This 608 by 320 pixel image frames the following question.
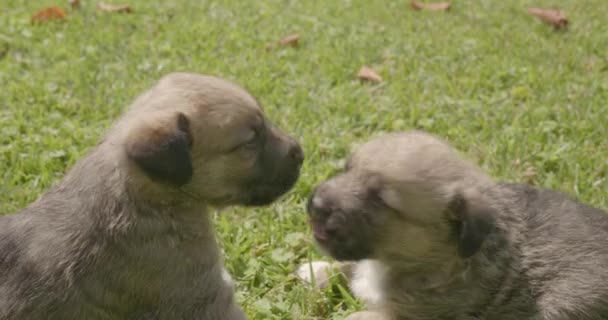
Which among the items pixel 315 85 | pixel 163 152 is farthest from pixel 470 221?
pixel 315 85

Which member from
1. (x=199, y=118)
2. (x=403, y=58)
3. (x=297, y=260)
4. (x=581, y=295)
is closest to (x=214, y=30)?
(x=403, y=58)

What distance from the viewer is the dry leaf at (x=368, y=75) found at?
6922mm

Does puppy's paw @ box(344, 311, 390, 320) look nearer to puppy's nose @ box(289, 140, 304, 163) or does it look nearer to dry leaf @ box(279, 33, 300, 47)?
puppy's nose @ box(289, 140, 304, 163)

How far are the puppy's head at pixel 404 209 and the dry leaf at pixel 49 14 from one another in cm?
589

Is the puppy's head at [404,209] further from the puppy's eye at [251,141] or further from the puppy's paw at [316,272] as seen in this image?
the puppy's paw at [316,272]

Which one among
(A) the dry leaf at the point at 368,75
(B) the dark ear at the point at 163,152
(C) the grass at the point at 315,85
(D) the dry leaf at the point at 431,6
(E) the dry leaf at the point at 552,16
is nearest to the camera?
(B) the dark ear at the point at 163,152

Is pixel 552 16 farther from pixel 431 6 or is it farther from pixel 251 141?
pixel 251 141

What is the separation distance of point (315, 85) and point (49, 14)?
3710 millimetres

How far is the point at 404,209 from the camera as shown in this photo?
3467mm

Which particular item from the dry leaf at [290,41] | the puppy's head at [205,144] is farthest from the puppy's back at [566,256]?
the dry leaf at [290,41]

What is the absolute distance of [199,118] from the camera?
3359 mm

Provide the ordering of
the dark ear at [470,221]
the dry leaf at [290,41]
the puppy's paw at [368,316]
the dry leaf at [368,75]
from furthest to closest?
the dry leaf at [290,41] < the dry leaf at [368,75] < the puppy's paw at [368,316] < the dark ear at [470,221]

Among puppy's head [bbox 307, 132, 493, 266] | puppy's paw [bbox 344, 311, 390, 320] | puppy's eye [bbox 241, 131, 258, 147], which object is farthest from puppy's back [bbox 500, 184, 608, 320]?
puppy's eye [bbox 241, 131, 258, 147]

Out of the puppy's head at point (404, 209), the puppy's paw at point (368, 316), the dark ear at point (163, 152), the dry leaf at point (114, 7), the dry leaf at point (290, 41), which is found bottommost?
the dry leaf at point (114, 7)
